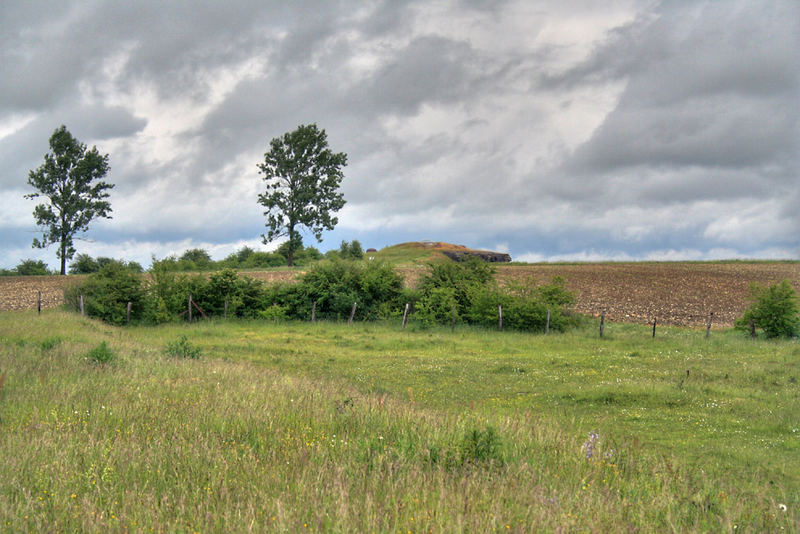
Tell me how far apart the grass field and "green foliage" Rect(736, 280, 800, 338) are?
15.5 meters

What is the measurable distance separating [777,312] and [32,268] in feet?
271

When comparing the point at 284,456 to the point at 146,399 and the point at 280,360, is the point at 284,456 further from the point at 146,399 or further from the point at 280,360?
the point at 280,360

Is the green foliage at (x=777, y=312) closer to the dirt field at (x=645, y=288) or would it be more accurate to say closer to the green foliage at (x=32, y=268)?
the dirt field at (x=645, y=288)

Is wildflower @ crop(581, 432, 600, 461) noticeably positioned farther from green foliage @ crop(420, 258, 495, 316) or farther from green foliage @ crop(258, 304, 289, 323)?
green foliage @ crop(258, 304, 289, 323)

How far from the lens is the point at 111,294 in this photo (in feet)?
123

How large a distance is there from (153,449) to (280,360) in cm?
1553

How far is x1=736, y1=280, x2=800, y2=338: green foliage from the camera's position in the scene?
3080cm

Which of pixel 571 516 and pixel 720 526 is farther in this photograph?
pixel 720 526

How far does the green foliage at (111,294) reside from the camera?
3738 centimetres

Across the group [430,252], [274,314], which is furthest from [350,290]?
[430,252]

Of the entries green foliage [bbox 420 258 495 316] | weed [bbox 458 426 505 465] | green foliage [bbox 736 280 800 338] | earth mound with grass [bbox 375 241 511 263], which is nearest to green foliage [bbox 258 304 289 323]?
green foliage [bbox 420 258 495 316]

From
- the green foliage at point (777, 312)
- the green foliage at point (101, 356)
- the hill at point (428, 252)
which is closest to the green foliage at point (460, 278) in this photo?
the green foliage at point (777, 312)

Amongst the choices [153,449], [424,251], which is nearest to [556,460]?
[153,449]

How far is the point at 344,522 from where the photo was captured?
487 centimetres
